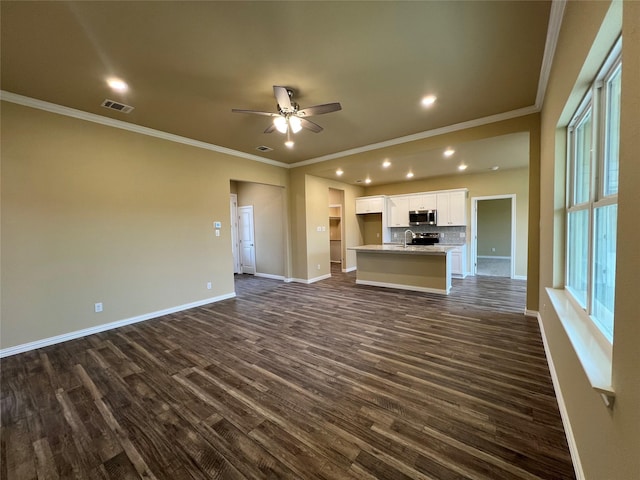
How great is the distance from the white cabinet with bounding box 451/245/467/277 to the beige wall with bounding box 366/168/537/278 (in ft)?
1.78

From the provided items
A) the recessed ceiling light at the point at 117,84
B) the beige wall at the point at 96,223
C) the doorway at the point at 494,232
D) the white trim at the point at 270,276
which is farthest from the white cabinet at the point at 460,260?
the recessed ceiling light at the point at 117,84

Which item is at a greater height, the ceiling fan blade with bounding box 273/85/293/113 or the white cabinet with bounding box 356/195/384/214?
the ceiling fan blade with bounding box 273/85/293/113

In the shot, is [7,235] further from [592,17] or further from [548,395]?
[548,395]

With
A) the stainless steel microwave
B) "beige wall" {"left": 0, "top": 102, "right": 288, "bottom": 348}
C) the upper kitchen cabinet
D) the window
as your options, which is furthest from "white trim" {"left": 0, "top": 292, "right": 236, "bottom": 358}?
the upper kitchen cabinet

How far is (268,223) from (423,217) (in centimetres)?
448

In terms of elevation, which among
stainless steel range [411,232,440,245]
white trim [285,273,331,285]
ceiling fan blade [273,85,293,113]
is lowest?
white trim [285,273,331,285]

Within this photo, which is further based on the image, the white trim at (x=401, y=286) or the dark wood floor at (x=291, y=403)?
the white trim at (x=401, y=286)

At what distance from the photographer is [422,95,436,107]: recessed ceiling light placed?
10.8 feet

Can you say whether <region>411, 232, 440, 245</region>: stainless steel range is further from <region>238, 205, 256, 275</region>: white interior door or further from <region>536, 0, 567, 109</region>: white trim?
<region>238, 205, 256, 275</region>: white interior door

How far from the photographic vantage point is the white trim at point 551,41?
1.93 m

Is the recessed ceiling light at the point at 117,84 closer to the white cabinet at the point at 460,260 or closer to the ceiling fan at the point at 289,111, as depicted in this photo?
the ceiling fan at the point at 289,111

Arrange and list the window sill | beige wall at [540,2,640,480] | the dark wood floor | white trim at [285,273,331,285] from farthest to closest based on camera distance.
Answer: white trim at [285,273,331,285] → the dark wood floor → the window sill → beige wall at [540,2,640,480]

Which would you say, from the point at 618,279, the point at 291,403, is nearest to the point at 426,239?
the point at 291,403

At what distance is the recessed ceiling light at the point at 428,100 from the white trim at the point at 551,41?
1063mm
